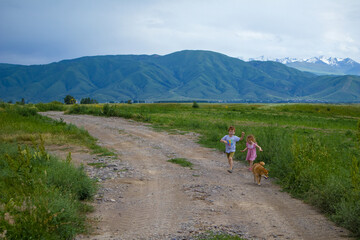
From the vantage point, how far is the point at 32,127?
65.2 ft

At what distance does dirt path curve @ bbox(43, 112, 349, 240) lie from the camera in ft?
20.4

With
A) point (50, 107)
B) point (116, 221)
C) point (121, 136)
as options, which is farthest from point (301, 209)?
point (50, 107)

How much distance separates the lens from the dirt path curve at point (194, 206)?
20.4 feet

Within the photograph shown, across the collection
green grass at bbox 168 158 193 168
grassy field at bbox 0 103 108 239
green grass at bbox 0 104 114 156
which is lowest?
green grass at bbox 168 158 193 168

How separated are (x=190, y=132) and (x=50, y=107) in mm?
37486

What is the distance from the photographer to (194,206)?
24.9 feet

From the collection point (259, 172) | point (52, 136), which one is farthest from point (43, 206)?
point (52, 136)

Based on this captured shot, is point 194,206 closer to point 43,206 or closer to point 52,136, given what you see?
point 43,206

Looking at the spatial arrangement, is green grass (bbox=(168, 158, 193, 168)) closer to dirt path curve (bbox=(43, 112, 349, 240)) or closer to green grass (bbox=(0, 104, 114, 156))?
dirt path curve (bbox=(43, 112, 349, 240))

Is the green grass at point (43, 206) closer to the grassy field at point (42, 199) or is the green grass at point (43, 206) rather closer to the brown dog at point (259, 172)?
the grassy field at point (42, 199)

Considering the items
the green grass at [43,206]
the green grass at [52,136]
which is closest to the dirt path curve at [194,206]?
the green grass at [43,206]

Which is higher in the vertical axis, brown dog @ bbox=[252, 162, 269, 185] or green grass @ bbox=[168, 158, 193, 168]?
brown dog @ bbox=[252, 162, 269, 185]

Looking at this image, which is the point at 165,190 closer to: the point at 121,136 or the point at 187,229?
the point at 187,229

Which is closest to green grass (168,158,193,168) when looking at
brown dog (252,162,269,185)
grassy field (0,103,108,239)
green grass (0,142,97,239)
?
brown dog (252,162,269,185)
